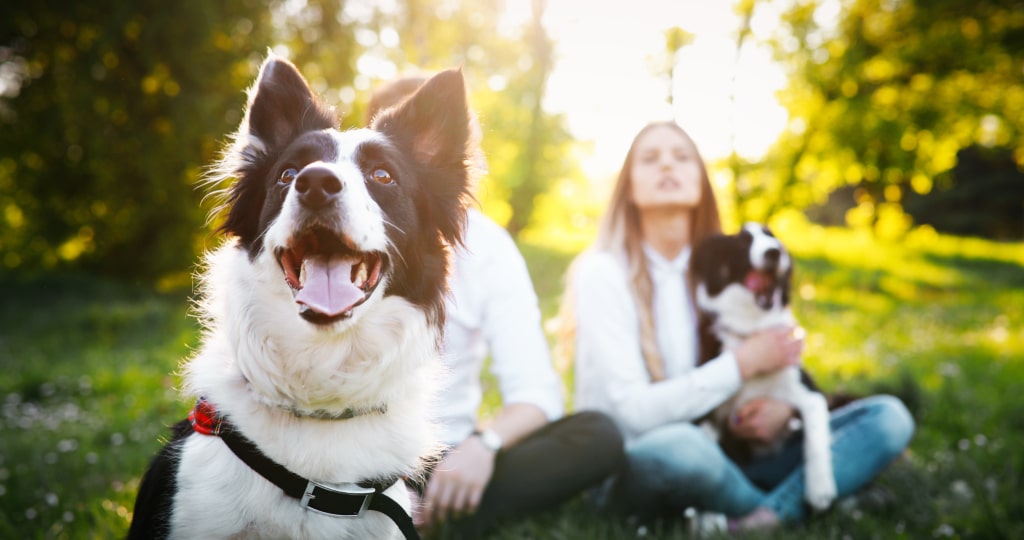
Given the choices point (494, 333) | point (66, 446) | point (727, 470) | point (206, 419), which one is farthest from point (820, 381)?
point (66, 446)

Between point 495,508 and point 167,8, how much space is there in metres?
9.99

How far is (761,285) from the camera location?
3307 millimetres

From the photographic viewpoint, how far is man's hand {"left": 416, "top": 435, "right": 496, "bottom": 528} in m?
2.65

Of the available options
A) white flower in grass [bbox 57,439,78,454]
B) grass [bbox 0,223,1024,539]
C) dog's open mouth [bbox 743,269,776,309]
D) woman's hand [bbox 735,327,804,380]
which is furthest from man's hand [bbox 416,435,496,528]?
white flower in grass [bbox 57,439,78,454]

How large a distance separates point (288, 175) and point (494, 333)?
1.32 meters

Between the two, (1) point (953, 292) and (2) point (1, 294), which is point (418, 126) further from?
(1) point (953, 292)

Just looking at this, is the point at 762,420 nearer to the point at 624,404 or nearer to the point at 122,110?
the point at 624,404

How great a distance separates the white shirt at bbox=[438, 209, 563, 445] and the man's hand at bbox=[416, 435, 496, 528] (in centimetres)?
29

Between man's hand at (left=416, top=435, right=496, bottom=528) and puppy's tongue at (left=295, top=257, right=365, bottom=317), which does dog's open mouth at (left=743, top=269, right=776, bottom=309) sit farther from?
puppy's tongue at (left=295, top=257, right=365, bottom=317)

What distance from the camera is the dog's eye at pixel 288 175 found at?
2.02 meters

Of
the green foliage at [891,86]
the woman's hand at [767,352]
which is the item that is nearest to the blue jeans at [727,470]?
the woman's hand at [767,352]

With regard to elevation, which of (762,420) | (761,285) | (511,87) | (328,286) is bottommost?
(762,420)

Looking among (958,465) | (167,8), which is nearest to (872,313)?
(958,465)

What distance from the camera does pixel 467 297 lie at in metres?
3.08
